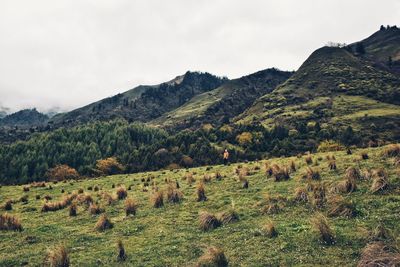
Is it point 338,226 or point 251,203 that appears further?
point 251,203

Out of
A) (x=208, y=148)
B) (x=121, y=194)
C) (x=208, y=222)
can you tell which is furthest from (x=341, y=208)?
(x=208, y=148)

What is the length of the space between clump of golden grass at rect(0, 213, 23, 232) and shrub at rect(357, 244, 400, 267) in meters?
18.3

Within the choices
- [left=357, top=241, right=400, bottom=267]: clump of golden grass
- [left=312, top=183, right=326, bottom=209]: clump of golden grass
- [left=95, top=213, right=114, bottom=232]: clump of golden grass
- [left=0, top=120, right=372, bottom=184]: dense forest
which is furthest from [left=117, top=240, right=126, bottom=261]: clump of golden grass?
[left=0, top=120, right=372, bottom=184]: dense forest

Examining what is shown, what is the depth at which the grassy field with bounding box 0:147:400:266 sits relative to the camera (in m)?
12.8

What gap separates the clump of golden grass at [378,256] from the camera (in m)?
9.96

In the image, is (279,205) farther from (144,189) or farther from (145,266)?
(144,189)

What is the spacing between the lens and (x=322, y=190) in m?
17.9

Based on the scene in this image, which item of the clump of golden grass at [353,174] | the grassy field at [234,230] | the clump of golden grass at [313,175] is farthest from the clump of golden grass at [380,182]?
the clump of golden grass at [313,175]

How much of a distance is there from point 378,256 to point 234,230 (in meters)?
6.69

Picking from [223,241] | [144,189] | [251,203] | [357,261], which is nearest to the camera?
[357,261]

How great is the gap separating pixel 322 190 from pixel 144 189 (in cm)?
1601

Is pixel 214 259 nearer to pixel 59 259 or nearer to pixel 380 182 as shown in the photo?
pixel 59 259

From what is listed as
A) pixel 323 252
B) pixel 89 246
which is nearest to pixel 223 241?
pixel 323 252

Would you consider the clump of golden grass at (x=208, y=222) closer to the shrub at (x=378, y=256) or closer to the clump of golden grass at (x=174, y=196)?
the clump of golden grass at (x=174, y=196)
